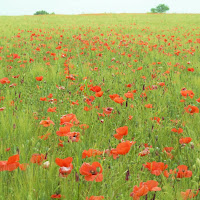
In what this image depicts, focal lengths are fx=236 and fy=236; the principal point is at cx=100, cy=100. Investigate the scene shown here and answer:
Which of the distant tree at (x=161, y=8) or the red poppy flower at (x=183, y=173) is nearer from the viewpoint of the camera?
the red poppy flower at (x=183, y=173)

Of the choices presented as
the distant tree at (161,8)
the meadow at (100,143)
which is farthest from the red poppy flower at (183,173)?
the distant tree at (161,8)

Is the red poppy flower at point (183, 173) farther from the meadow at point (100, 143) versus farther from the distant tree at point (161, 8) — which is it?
the distant tree at point (161, 8)

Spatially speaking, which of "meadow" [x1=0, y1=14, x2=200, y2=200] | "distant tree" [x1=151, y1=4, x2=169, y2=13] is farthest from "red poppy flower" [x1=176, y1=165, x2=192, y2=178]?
"distant tree" [x1=151, y1=4, x2=169, y2=13]

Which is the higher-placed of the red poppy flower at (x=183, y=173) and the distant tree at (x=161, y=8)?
the distant tree at (x=161, y=8)

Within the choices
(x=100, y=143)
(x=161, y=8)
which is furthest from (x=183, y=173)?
(x=161, y=8)

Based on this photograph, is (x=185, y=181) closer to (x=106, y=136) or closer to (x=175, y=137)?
(x=175, y=137)

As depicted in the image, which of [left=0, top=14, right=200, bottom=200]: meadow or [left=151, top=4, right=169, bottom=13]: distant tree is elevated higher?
[left=151, top=4, right=169, bottom=13]: distant tree

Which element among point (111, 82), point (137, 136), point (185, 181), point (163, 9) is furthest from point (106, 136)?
point (163, 9)

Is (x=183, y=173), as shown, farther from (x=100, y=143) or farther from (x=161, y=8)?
(x=161, y=8)

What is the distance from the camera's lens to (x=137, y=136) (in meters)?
1.98

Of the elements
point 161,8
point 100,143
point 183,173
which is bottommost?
point 100,143

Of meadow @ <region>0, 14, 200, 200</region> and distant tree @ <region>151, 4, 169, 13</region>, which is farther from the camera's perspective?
distant tree @ <region>151, 4, 169, 13</region>

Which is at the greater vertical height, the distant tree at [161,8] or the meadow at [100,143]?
the distant tree at [161,8]

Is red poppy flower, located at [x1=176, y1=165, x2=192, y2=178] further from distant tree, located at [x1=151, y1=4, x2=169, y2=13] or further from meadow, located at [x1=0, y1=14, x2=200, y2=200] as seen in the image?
distant tree, located at [x1=151, y1=4, x2=169, y2=13]
